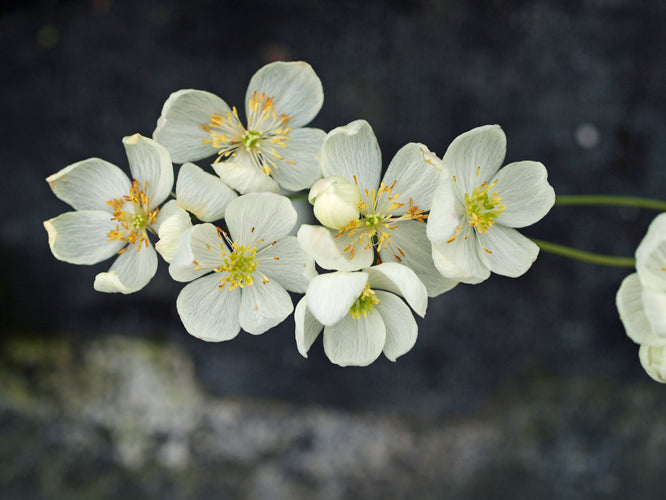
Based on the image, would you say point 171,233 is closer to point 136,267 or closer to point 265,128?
point 136,267

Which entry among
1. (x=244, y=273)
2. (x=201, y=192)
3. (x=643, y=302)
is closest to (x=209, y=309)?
(x=244, y=273)

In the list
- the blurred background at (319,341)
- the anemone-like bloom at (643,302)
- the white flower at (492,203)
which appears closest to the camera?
the anemone-like bloom at (643,302)

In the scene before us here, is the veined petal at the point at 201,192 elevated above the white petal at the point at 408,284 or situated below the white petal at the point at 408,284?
above

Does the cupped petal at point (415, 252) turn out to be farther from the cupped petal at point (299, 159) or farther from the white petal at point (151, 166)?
the white petal at point (151, 166)

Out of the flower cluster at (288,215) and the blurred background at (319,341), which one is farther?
the blurred background at (319,341)

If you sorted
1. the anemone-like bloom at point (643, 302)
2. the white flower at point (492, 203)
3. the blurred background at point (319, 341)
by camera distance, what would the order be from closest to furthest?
the anemone-like bloom at point (643, 302), the white flower at point (492, 203), the blurred background at point (319, 341)

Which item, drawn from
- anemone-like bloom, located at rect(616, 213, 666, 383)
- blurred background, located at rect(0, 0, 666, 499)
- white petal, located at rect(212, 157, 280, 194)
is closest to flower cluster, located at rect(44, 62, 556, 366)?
white petal, located at rect(212, 157, 280, 194)

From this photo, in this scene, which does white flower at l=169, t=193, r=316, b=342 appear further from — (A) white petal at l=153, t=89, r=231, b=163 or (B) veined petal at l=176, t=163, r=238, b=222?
(A) white petal at l=153, t=89, r=231, b=163

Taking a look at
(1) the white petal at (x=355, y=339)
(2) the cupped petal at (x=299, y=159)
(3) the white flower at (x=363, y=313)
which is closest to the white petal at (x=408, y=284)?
(3) the white flower at (x=363, y=313)
